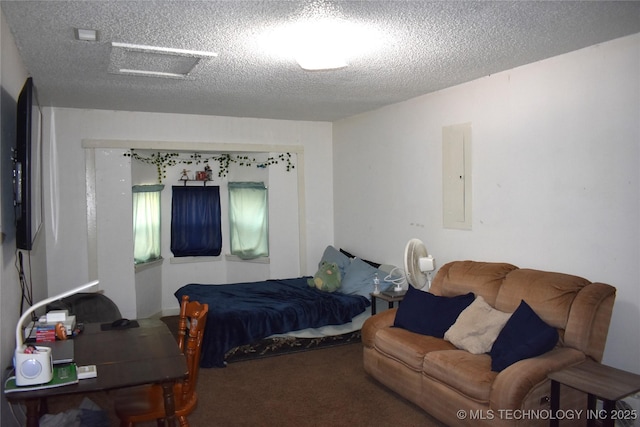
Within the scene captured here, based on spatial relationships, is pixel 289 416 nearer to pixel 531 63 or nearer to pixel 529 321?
pixel 529 321

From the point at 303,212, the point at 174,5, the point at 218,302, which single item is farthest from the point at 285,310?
the point at 174,5

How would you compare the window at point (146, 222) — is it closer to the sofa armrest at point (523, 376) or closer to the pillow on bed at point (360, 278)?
the pillow on bed at point (360, 278)

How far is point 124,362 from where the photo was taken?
2.44 metres

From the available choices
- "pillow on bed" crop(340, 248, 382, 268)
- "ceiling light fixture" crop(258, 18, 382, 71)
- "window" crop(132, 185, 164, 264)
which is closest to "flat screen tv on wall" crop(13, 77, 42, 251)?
"ceiling light fixture" crop(258, 18, 382, 71)

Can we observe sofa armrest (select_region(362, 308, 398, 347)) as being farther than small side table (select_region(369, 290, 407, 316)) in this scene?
No

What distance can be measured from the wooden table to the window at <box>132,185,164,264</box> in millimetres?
3521

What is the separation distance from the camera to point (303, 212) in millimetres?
6789

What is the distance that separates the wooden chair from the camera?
2.62 meters

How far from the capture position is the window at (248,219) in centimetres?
701

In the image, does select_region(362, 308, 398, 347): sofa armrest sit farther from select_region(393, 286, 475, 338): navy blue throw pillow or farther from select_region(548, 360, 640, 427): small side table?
select_region(548, 360, 640, 427): small side table

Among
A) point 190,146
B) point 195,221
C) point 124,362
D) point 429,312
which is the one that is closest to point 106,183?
point 190,146

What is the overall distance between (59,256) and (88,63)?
2691 millimetres

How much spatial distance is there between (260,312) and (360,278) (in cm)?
123

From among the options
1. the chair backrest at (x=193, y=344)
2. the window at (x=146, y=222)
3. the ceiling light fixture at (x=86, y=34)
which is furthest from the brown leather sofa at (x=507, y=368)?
the window at (x=146, y=222)
